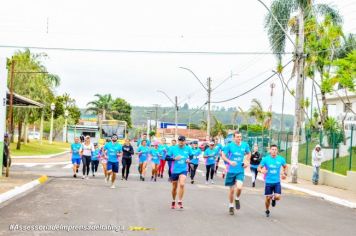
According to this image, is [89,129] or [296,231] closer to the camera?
[296,231]

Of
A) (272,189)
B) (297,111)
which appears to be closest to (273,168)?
(272,189)

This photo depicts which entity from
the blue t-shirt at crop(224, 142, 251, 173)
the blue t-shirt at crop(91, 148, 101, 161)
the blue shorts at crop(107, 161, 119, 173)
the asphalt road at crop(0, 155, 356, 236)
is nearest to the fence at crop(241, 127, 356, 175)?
the asphalt road at crop(0, 155, 356, 236)

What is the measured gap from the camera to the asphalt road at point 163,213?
35.0 feet

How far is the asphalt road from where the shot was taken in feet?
35.0

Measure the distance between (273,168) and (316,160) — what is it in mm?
13060

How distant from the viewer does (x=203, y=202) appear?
607 inches

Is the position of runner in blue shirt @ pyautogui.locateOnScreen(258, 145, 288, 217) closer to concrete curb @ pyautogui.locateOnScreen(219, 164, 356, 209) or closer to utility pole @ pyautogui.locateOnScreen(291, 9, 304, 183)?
concrete curb @ pyautogui.locateOnScreen(219, 164, 356, 209)

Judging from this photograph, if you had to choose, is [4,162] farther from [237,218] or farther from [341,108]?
[341,108]

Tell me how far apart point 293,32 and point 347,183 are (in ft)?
54.3

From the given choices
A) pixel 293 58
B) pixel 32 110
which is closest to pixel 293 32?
pixel 293 58

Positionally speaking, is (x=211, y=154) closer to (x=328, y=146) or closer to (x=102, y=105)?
(x=328, y=146)

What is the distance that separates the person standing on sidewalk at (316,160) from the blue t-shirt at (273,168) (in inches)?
482

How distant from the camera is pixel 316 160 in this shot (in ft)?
84.2

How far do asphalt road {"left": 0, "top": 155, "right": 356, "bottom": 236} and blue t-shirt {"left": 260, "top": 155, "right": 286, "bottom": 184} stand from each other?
2.81ft
